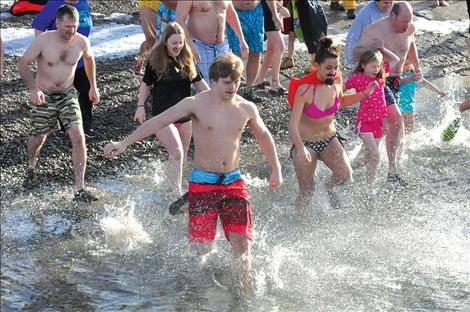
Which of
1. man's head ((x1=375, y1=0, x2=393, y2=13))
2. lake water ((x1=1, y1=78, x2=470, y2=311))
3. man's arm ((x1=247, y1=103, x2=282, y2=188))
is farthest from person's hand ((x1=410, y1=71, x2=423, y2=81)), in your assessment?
man's arm ((x1=247, y1=103, x2=282, y2=188))

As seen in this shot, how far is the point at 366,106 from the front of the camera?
8734 mm

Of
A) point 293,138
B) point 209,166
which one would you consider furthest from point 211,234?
point 293,138

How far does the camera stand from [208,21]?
9523 mm

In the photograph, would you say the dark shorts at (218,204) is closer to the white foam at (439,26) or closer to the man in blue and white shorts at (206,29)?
the man in blue and white shorts at (206,29)

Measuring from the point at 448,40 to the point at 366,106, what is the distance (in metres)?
5.32

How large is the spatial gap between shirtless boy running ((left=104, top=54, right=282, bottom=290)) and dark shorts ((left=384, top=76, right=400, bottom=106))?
2406mm

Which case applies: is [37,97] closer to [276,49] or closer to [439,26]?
[276,49]

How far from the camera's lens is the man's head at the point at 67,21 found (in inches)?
325

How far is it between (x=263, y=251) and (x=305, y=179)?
2.93ft

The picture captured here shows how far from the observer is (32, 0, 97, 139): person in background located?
934 centimetres

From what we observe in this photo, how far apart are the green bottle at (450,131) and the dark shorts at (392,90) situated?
38.1 inches

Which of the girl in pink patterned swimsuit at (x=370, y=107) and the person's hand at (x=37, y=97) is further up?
the person's hand at (x=37, y=97)

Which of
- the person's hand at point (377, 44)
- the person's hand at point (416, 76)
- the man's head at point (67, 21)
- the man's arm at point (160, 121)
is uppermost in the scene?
the man's head at point (67, 21)

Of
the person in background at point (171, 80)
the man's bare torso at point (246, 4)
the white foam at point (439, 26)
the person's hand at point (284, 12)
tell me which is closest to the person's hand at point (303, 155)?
the person in background at point (171, 80)
